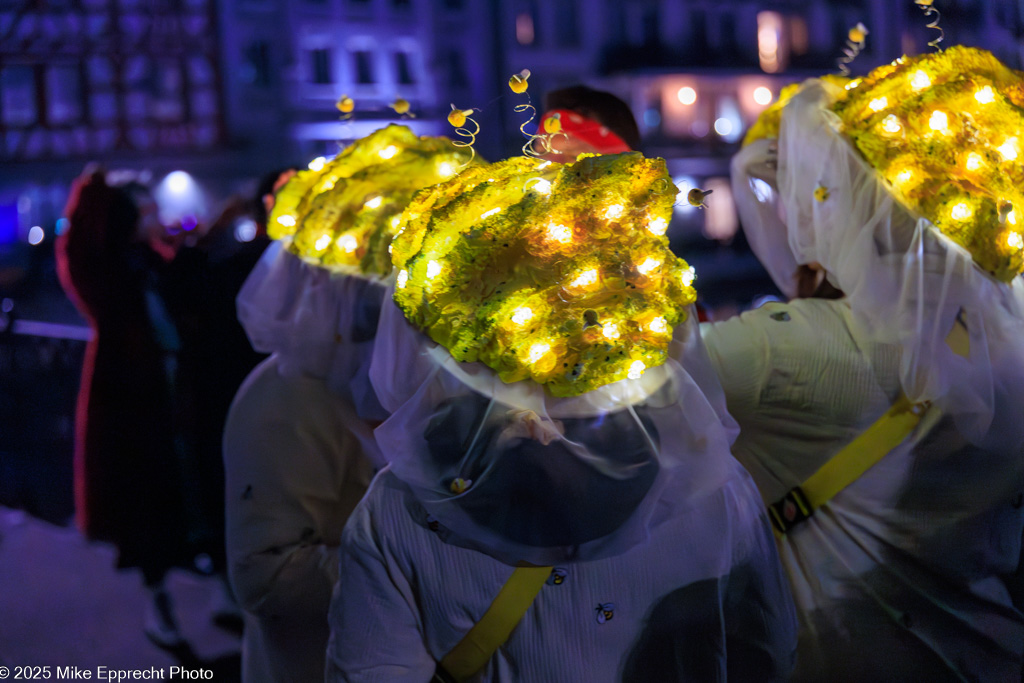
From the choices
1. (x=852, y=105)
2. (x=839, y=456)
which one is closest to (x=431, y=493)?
(x=839, y=456)

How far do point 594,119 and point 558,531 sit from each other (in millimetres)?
1350

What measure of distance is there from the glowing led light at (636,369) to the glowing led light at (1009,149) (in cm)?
81

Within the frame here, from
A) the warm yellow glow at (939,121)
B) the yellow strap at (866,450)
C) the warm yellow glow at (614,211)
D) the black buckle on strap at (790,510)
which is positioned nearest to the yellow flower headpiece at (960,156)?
the warm yellow glow at (939,121)

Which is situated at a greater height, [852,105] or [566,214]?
[852,105]

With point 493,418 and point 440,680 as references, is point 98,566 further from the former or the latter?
point 493,418

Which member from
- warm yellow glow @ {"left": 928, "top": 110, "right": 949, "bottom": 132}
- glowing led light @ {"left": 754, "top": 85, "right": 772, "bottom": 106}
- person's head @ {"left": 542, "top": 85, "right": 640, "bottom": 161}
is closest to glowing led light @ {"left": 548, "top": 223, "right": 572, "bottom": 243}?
warm yellow glow @ {"left": 928, "top": 110, "right": 949, "bottom": 132}

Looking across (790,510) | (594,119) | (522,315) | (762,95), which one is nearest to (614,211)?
(522,315)

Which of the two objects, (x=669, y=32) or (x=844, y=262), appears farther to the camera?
(x=669, y=32)

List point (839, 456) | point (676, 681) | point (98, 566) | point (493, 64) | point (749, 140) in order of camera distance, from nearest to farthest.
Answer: point (676, 681) < point (839, 456) < point (749, 140) < point (98, 566) < point (493, 64)

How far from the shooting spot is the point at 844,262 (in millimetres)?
1295

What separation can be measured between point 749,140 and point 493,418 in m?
1.20

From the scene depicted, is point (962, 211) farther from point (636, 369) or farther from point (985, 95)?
point (636, 369)

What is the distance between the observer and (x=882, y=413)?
124 centimetres

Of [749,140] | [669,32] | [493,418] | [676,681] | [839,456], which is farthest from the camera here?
[669,32]
